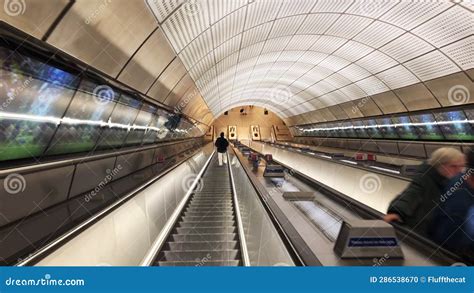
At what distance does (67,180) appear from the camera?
18.2 feet

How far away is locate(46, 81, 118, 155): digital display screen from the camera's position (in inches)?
258

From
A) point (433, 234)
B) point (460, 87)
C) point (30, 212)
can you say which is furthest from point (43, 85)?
point (460, 87)

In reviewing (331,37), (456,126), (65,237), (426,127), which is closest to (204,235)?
(65,237)

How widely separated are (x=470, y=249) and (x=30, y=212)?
545 centimetres

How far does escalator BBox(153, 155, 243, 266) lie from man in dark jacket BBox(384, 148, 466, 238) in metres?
2.76

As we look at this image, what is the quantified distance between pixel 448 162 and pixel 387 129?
19.9m

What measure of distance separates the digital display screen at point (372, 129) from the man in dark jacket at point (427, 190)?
67.0ft

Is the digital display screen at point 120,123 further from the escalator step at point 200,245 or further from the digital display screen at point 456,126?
the digital display screen at point 456,126

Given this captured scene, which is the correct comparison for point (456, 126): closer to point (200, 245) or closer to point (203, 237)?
point (203, 237)

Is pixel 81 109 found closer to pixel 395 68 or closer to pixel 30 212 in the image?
pixel 30 212

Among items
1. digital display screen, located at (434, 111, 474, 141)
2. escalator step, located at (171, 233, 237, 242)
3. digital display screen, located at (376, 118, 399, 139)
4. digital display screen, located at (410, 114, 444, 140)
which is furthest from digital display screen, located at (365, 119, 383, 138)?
escalator step, located at (171, 233, 237, 242)

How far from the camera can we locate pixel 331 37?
1393 cm

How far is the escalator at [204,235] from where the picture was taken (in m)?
4.82

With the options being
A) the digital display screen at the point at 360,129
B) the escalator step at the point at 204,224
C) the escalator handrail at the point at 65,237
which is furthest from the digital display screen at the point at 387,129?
the escalator handrail at the point at 65,237
